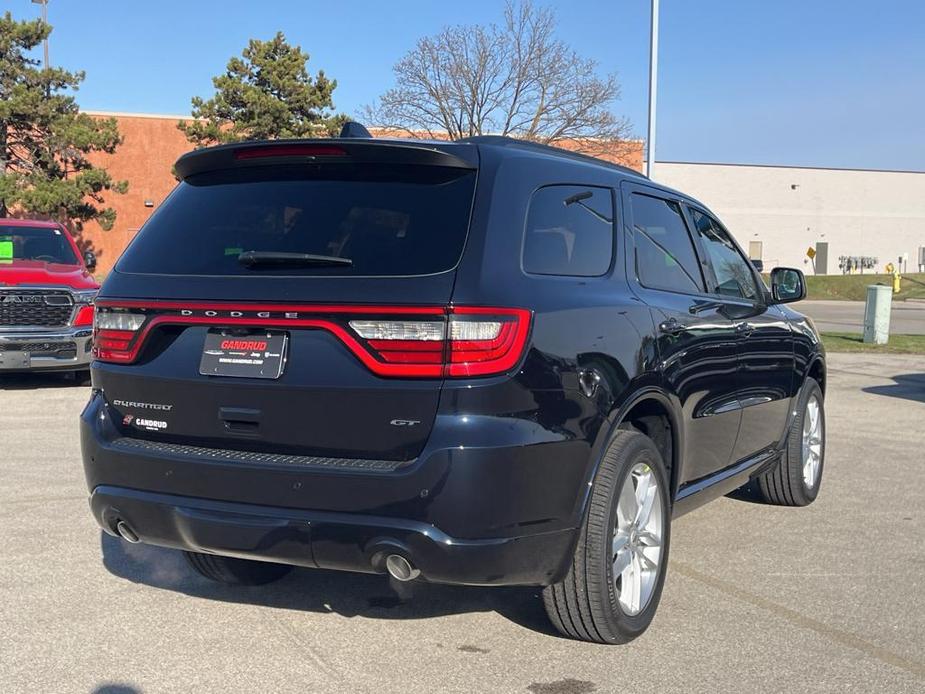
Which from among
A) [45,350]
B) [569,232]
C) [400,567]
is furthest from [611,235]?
[45,350]

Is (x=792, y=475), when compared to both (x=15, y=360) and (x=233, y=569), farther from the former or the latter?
(x=15, y=360)

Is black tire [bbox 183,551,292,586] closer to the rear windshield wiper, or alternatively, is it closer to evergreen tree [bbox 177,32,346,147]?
the rear windshield wiper

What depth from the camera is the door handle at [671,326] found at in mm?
4145

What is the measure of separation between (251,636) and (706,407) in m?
2.28

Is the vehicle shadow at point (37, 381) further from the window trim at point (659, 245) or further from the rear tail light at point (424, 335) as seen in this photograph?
the rear tail light at point (424, 335)

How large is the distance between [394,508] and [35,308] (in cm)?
875

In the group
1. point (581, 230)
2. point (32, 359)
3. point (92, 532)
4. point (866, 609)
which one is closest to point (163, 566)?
point (92, 532)

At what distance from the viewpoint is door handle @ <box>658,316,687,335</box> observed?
4145mm

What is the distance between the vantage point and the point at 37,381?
12164mm

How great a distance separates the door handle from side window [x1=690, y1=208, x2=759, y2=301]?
0.88m

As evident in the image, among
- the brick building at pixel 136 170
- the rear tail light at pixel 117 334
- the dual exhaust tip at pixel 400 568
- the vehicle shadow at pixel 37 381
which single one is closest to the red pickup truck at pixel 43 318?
the vehicle shadow at pixel 37 381

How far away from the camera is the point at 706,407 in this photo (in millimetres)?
4609

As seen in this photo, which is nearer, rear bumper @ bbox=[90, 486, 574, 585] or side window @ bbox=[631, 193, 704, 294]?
rear bumper @ bbox=[90, 486, 574, 585]

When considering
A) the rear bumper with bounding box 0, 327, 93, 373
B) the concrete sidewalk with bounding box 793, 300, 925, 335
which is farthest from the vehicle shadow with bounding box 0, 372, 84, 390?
the concrete sidewalk with bounding box 793, 300, 925, 335
